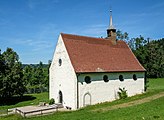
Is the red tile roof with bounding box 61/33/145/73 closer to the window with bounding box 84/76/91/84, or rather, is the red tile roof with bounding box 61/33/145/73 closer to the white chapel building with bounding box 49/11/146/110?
the white chapel building with bounding box 49/11/146/110

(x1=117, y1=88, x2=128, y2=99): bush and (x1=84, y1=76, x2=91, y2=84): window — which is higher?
(x1=84, y1=76, x2=91, y2=84): window

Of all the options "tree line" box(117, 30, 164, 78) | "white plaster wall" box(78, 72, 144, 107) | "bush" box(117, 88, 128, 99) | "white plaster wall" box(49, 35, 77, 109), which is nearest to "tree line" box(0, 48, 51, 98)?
"white plaster wall" box(49, 35, 77, 109)

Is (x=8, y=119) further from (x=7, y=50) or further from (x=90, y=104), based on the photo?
(x=7, y=50)

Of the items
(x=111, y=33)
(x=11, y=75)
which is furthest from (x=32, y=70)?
(x=111, y=33)

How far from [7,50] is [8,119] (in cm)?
2170

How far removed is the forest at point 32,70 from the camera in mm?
39906

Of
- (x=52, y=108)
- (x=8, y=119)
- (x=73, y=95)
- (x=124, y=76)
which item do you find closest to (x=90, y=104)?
(x=73, y=95)

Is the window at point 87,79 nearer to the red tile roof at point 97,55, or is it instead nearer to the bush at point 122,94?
the red tile roof at point 97,55

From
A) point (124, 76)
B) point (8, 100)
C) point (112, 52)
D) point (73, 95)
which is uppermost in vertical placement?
point (112, 52)

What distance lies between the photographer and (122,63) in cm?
3266

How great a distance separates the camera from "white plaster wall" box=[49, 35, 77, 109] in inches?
1070

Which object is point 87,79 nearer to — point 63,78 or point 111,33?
point 63,78

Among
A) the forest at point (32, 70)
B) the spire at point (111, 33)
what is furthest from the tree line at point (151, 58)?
the spire at point (111, 33)

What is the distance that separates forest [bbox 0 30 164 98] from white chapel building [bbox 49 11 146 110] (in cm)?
1153
